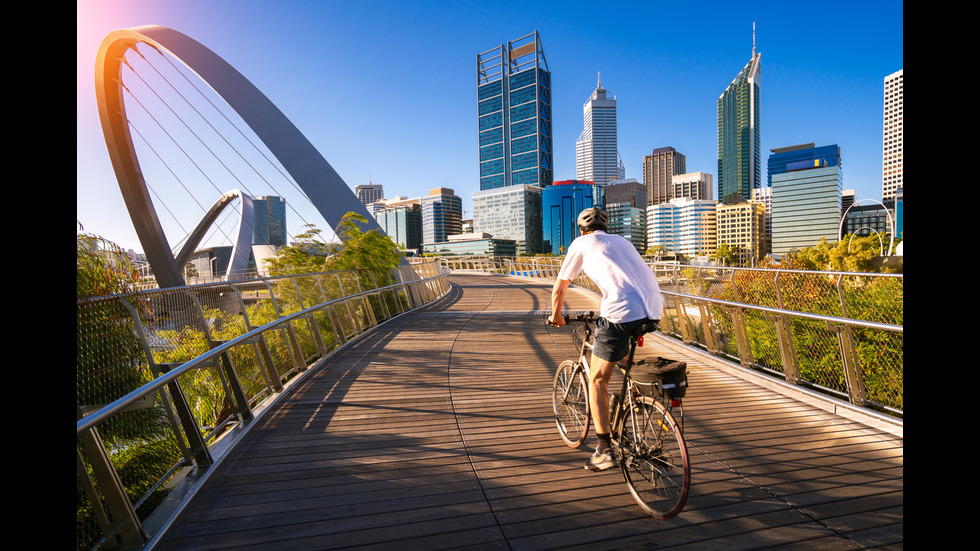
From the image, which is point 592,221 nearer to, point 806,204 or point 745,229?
point 806,204

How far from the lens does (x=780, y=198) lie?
145 metres

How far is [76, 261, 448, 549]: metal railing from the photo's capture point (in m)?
2.46

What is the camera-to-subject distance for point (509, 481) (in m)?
3.27

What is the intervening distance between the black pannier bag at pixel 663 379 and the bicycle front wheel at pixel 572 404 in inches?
32.2

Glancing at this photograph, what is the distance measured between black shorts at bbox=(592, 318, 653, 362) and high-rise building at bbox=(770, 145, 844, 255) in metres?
148

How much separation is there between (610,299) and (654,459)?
92 centimetres

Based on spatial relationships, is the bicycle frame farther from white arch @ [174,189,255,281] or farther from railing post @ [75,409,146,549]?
white arch @ [174,189,255,281]

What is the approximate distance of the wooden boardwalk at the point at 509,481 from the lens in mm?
2609

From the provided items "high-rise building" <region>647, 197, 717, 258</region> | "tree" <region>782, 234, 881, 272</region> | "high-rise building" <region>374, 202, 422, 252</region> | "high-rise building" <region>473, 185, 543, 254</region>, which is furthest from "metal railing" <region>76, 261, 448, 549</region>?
"high-rise building" <region>374, 202, 422, 252</region>

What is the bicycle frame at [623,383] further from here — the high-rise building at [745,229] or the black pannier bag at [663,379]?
the high-rise building at [745,229]

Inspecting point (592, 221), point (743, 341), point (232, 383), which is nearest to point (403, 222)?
point (743, 341)
